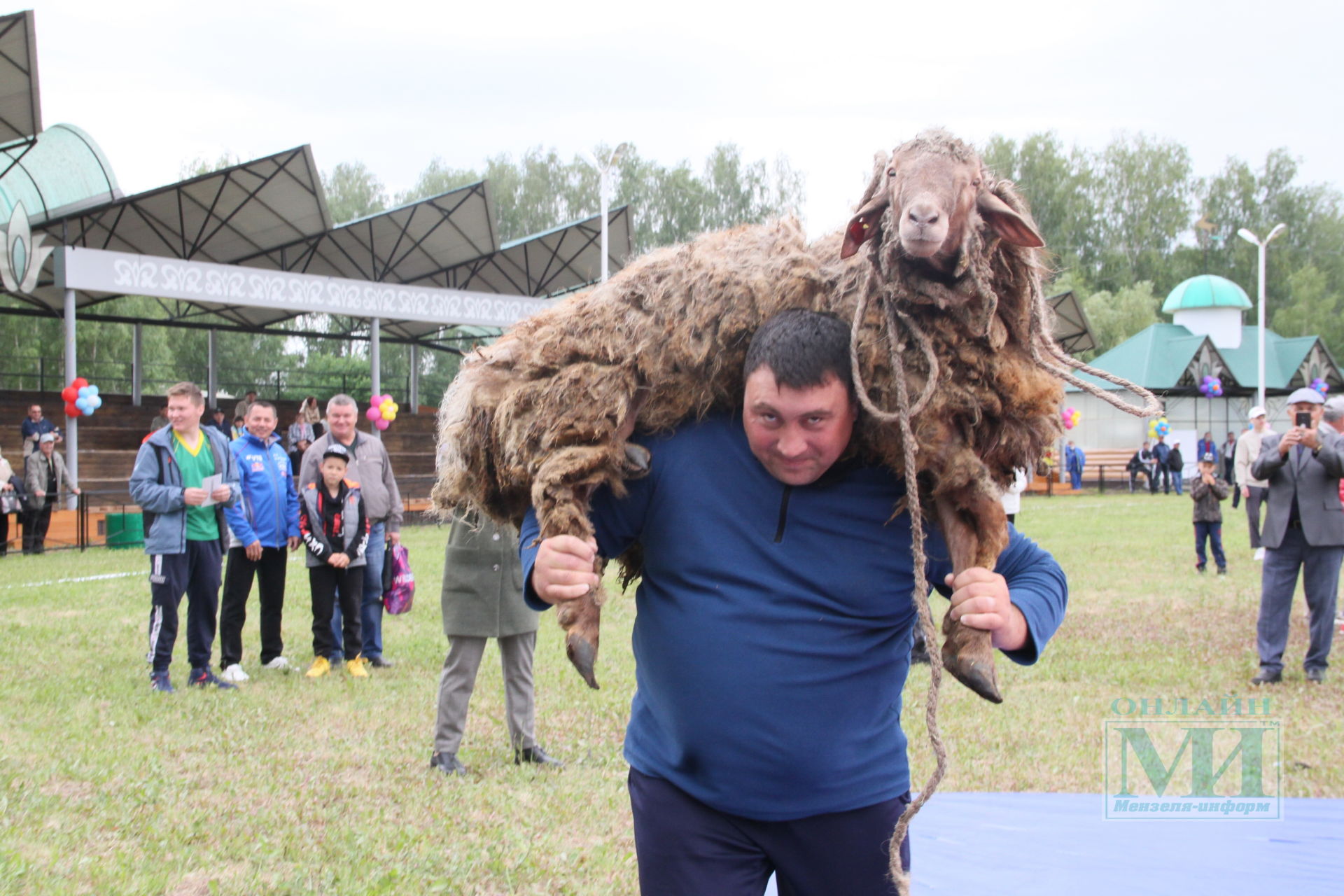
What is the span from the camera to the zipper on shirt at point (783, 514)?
2.28 m

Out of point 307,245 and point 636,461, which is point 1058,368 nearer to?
point 636,461

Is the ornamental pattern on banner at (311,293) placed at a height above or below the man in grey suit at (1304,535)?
above

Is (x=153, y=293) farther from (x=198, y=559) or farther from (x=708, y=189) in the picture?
(x=708, y=189)

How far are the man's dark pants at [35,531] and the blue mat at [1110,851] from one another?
16.1 metres

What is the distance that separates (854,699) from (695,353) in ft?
2.85

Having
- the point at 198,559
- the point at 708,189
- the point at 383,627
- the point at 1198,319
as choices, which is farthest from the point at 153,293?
the point at 1198,319

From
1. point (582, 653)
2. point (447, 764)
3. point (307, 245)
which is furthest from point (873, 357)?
point (307, 245)

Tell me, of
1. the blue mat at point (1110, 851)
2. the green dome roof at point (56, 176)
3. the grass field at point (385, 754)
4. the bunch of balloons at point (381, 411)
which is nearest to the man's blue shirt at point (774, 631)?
the blue mat at point (1110, 851)

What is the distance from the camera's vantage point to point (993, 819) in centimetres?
484

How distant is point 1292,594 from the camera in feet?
25.7

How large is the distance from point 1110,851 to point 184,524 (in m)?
6.31

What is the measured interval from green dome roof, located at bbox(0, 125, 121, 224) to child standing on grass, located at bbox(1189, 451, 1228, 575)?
832 inches

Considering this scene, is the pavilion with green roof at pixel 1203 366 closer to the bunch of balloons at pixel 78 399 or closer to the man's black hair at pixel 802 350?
the bunch of balloons at pixel 78 399

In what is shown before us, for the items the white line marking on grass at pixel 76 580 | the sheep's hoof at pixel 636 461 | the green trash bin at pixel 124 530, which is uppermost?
the sheep's hoof at pixel 636 461
